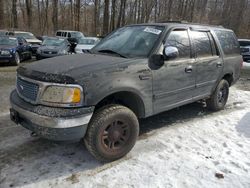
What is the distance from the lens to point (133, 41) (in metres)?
4.40

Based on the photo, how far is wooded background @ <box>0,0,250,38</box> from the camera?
36406mm

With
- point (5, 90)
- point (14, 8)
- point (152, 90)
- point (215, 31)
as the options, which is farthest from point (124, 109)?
point (14, 8)

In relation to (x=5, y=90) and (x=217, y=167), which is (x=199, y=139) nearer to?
(x=217, y=167)

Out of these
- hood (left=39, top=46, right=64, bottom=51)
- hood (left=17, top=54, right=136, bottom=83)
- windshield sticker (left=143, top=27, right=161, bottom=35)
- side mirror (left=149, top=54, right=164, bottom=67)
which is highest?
windshield sticker (left=143, top=27, right=161, bottom=35)

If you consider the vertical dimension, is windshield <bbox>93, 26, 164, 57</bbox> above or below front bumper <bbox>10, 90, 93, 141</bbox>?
above

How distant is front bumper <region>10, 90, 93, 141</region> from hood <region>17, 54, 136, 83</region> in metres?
0.37

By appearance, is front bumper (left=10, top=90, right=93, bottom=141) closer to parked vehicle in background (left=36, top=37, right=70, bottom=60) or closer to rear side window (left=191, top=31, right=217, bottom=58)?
rear side window (left=191, top=31, right=217, bottom=58)

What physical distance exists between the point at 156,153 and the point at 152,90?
37.0 inches

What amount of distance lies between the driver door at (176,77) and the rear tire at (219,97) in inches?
43.9

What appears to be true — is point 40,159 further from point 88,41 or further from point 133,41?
point 88,41

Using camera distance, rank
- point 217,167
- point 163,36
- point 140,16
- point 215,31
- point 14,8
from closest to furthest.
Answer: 1. point 217,167
2. point 163,36
3. point 215,31
4. point 14,8
5. point 140,16

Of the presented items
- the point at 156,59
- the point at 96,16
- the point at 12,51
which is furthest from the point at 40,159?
the point at 96,16

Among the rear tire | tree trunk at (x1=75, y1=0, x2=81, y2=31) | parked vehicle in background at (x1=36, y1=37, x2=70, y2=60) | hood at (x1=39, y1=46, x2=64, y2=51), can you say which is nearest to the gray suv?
the rear tire

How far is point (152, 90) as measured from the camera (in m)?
3.98
